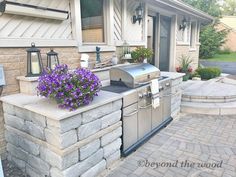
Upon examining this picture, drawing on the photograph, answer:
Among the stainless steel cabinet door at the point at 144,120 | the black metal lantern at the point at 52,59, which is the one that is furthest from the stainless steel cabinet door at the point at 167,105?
the black metal lantern at the point at 52,59

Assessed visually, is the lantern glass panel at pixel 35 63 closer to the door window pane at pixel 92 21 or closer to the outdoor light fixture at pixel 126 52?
the door window pane at pixel 92 21

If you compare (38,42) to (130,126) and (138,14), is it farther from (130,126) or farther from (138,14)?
(138,14)

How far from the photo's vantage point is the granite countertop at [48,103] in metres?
1.98

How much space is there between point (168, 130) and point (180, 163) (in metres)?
1.06

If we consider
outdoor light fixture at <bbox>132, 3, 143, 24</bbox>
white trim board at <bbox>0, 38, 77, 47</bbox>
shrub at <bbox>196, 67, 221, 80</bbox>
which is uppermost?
outdoor light fixture at <bbox>132, 3, 143, 24</bbox>

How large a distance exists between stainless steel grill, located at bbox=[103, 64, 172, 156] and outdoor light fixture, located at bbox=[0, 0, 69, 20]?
114 centimetres

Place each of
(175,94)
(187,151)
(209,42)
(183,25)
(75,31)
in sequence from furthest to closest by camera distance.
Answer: (209,42) < (183,25) < (175,94) < (75,31) < (187,151)

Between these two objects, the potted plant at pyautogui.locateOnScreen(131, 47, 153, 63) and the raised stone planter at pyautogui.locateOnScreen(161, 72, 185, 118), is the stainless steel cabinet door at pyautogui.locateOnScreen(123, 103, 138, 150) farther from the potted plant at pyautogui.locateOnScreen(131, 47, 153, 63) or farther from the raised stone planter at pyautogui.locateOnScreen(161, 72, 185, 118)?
the potted plant at pyautogui.locateOnScreen(131, 47, 153, 63)

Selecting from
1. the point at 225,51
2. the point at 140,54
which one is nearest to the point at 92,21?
the point at 140,54

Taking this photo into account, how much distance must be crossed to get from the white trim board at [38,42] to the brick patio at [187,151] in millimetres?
1972

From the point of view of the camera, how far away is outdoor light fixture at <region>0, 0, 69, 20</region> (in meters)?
2.48

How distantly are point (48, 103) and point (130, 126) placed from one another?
1.19m

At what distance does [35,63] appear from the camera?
2725 millimetres

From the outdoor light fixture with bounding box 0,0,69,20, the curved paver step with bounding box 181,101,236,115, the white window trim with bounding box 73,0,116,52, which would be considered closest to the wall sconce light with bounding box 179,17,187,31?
the curved paver step with bounding box 181,101,236,115
